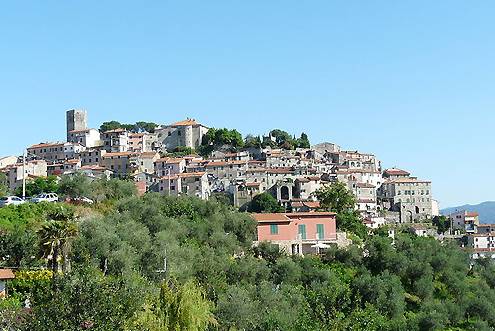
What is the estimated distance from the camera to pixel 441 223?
102375mm

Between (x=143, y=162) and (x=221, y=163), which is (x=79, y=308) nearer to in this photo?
(x=221, y=163)

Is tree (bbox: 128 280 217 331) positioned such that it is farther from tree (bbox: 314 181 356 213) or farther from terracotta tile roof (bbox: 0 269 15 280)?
tree (bbox: 314 181 356 213)

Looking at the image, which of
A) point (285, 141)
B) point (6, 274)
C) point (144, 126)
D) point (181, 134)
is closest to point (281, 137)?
point (285, 141)

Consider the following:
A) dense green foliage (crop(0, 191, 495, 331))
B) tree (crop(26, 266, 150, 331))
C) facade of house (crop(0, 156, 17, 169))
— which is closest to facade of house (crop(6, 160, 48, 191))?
facade of house (crop(0, 156, 17, 169))

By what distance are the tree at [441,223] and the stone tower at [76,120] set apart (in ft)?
218

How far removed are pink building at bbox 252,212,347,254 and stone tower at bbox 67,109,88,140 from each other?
3080 inches

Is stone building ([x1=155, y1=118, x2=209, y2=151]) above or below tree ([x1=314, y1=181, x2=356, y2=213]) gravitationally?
above

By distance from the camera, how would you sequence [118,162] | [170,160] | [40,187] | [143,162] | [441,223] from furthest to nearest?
1. [441,223]
2. [118,162]
3. [143,162]
4. [170,160]
5. [40,187]

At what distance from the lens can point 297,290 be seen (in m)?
42.6

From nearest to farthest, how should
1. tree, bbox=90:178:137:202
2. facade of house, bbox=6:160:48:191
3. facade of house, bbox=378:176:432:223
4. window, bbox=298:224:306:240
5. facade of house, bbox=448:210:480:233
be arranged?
tree, bbox=90:178:137:202 → window, bbox=298:224:306:240 → facade of house, bbox=6:160:48:191 → facade of house, bbox=378:176:432:223 → facade of house, bbox=448:210:480:233

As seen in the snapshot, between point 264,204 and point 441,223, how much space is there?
36383mm

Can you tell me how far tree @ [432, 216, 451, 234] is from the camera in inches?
3978

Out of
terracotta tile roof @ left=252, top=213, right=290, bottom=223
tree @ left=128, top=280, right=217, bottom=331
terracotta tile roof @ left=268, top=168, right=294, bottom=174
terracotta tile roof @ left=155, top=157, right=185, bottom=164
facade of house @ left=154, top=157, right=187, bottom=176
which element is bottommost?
tree @ left=128, top=280, right=217, bottom=331

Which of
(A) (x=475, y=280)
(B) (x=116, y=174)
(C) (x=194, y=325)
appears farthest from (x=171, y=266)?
(B) (x=116, y=174)
